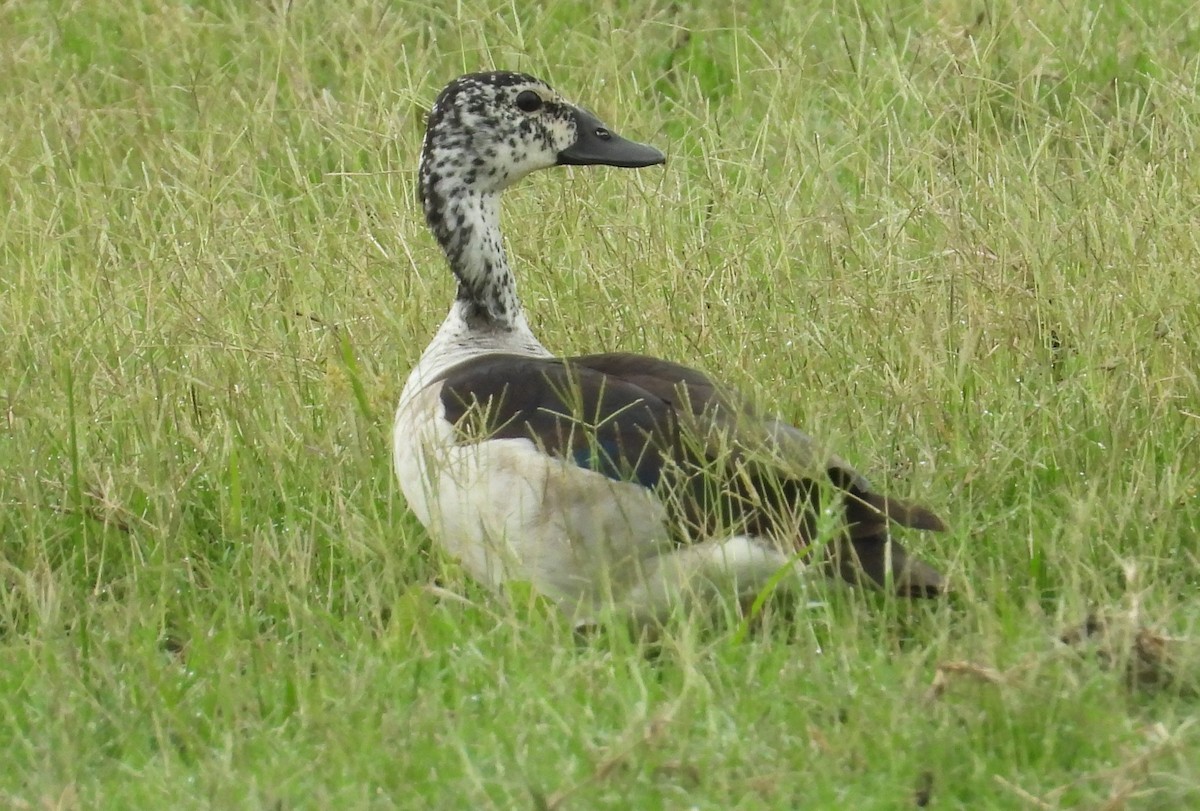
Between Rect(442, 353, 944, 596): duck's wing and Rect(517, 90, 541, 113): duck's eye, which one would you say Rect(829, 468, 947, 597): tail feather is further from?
Rect(517, 90, 541, 113): duck's eye

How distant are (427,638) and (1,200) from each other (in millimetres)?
3477

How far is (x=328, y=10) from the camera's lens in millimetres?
7773

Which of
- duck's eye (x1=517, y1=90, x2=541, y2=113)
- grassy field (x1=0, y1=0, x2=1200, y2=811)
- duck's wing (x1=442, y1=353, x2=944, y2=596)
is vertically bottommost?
grassy field (x1=0, y1=0, x2=1200, y2=811)

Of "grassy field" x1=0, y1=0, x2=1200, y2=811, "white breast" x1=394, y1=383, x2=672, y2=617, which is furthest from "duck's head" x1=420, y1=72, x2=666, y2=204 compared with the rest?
"white breast" x1=394, y1=383, x2=672, y2=617

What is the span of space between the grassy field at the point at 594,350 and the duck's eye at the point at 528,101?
0.61 m

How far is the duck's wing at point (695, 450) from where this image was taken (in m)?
3.91

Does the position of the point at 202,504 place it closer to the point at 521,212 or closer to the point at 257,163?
Answer: the point at 521,212

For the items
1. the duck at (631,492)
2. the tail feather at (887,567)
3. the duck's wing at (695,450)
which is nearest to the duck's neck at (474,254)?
the duck at (631,492)

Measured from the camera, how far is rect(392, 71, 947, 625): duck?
3926mm

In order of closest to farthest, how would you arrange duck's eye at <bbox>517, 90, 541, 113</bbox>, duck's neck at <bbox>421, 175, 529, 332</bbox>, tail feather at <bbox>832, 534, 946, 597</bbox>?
tail feather at <bbox>832, 534, 946, 597</bbox>
duck's neck at <bbox>421, 175, 529, 332</bbox>
duck's eye at <bbox>517, 90, 541, 113</bbox>

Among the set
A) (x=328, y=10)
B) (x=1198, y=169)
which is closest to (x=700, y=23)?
(x=328, y=10)

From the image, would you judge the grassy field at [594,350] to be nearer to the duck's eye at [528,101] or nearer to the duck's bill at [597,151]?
the duck's bill at [597,151]

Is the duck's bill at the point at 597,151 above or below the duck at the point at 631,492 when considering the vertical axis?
above

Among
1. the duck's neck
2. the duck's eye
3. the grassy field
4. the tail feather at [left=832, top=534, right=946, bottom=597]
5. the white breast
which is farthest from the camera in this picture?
the duck's eye
